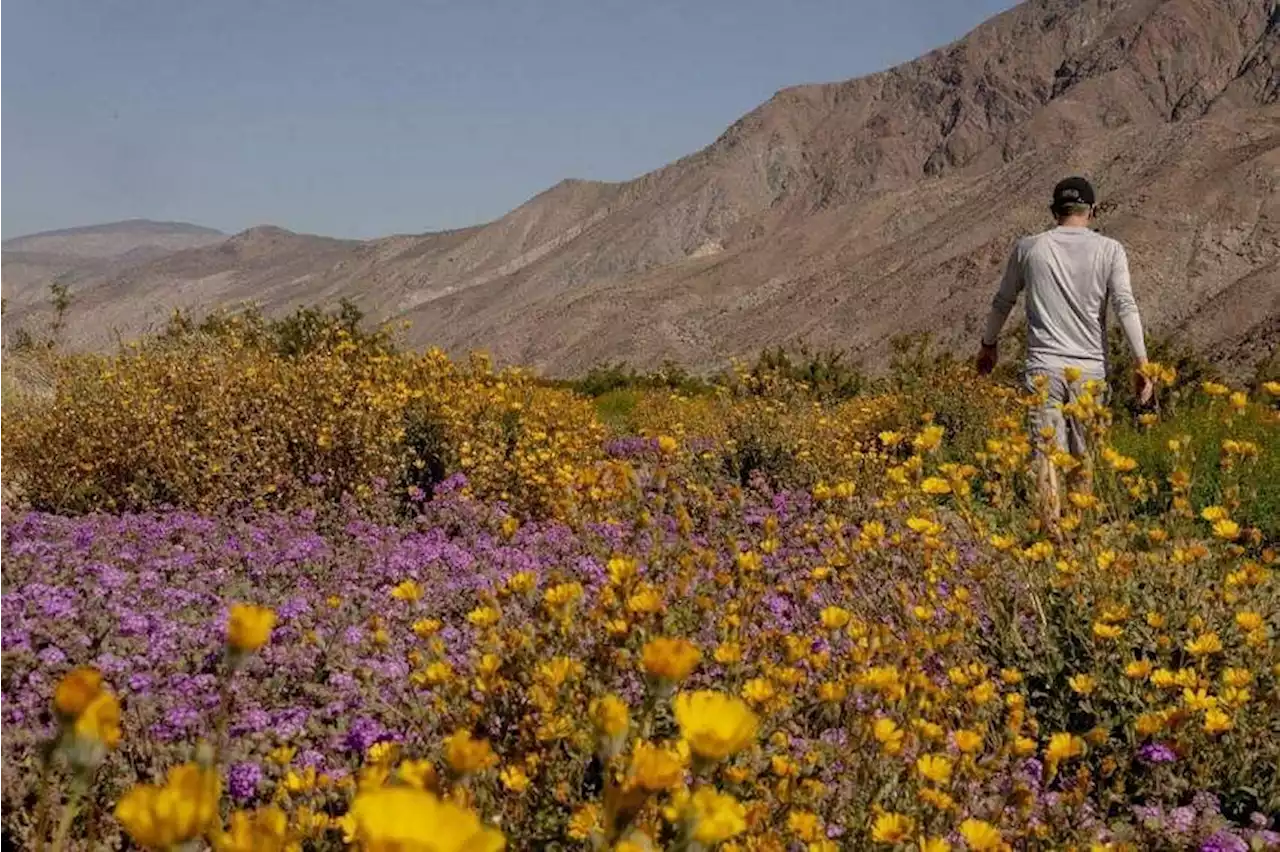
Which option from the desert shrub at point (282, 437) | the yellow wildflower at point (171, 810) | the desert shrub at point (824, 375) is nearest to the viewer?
the yellow wildflower at point (171, 810)

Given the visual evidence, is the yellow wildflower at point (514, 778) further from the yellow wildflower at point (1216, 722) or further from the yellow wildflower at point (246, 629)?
the yellow wildflower at point (1216, 722)

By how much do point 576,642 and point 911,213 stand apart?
6512cm

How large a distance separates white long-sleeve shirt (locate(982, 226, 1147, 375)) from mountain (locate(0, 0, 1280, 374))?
2830 centimetres

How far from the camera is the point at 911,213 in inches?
2537

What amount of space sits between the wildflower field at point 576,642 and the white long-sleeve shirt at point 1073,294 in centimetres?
80

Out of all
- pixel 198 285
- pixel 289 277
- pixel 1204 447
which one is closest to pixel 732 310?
pixel 1204 447

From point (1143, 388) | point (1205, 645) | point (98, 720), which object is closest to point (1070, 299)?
point (1143, 388)

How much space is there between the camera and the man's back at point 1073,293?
508cm

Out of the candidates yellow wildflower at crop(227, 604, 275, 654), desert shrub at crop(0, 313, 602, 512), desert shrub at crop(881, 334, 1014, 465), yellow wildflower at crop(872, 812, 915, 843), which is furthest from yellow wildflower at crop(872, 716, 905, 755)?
desert shrub at crop(881, 334, 1014, 465)

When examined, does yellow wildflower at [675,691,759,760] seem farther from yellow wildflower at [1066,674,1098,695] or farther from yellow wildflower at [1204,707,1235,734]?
yellow wildflower at [1066,674,1098,695]

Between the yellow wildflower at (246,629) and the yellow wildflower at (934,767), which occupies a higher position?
the yellow wildflower at (246,629)

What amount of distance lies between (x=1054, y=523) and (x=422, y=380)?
177 inches

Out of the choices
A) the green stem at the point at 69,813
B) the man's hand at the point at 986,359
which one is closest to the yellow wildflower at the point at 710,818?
the green stem at the point at 69,813

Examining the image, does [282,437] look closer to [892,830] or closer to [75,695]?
[892,830]
